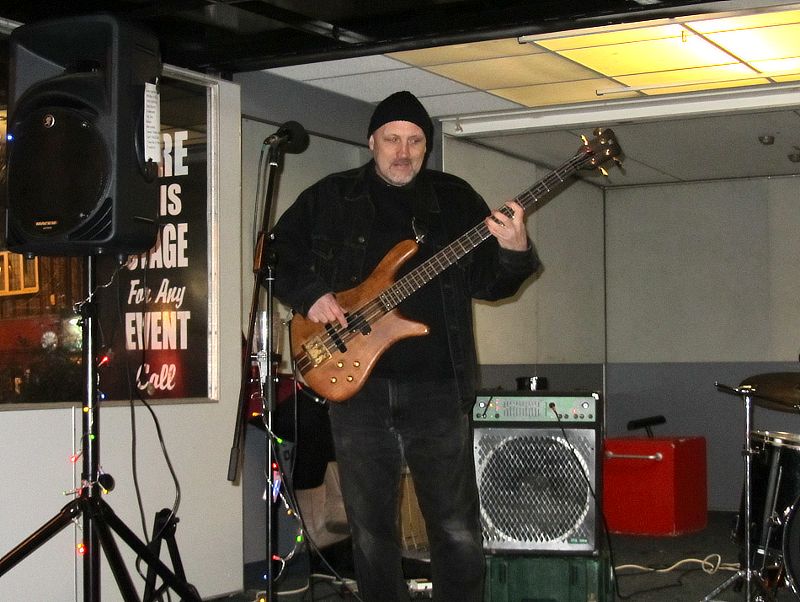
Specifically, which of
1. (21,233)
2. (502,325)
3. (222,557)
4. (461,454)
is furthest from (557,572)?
(502,325)

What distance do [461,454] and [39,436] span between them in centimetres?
171

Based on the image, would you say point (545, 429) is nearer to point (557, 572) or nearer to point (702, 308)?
point (557, 572)

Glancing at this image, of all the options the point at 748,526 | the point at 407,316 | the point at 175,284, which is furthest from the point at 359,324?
the point at 748,526

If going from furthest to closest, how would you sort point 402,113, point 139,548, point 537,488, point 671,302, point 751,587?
point 671,302, point 751,587, point 537,488, point 402,113, point 139,548

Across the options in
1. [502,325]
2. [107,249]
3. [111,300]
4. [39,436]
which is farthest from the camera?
[502,325]

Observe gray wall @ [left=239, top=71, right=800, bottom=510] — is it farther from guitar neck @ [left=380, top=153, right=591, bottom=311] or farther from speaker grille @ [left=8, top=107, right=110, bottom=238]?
speaker grille @ [left=8, top=107, right=110, bottom=238]

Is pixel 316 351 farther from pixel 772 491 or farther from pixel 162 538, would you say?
pixel 772 491

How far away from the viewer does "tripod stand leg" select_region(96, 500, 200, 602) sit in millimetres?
2641

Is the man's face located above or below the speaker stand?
above

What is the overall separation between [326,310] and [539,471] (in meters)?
1.35

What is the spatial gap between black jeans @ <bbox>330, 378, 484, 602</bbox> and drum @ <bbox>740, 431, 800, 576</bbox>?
1.69 meters

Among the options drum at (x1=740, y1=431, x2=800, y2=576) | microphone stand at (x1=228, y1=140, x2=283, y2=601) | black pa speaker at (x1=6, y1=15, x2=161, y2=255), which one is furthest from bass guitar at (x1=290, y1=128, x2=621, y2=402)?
drum at (x1=740, y1=431, x2=800, y2=576)

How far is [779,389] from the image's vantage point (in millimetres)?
3994

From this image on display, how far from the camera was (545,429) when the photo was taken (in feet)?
12.8
